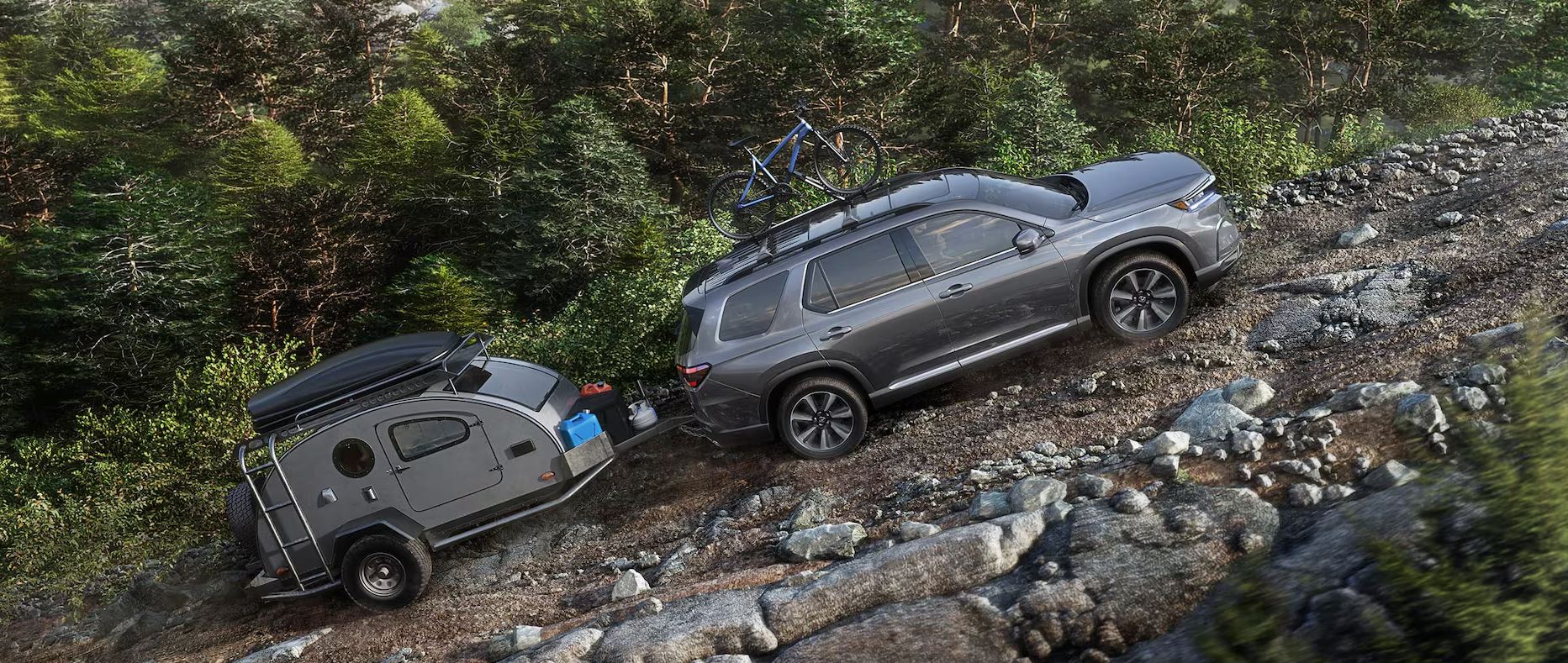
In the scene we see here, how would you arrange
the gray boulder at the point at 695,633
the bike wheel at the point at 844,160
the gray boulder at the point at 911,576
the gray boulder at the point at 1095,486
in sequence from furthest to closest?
the bike wheel at the point at 844,160 → the gray boulder at the point at 1095,486 → the gray boulder at the point at 695,633 → the gray boulder at the point at 911,576

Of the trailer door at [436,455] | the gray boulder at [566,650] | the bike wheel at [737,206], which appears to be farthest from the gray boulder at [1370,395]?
the trailer door at [436,455]

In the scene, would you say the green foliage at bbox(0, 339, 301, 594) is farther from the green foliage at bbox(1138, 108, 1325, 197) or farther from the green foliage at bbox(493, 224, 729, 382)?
the green foliage at bbox(1138, 108, 1325, 197)

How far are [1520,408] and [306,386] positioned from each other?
850 centimetres

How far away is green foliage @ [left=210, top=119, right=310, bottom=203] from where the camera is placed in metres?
34.1

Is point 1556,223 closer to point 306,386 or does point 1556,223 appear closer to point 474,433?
point 474,433

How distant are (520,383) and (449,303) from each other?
19.1 m

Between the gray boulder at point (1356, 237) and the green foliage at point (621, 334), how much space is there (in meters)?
7.02

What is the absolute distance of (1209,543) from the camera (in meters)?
5.52

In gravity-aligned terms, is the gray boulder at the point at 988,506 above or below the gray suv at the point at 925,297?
below

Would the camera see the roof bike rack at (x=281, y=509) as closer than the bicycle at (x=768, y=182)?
Yes

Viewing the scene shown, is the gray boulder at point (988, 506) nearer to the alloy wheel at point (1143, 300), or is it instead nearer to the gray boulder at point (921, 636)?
the gray boulder at point (921, 636)

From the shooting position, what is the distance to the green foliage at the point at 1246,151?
12586 millimetres

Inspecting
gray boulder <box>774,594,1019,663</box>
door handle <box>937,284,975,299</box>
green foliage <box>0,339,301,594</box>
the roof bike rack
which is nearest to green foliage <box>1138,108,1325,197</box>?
door handle <box>937,284,975,299</box>

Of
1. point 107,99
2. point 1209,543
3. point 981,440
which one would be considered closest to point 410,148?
point 107,99
